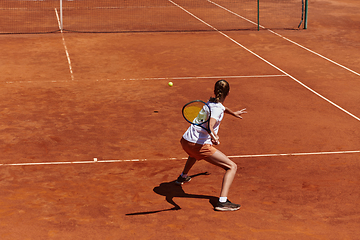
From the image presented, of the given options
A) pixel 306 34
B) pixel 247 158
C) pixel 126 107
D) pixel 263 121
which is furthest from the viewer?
pixel 306 34

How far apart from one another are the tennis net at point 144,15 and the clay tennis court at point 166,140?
3394mm

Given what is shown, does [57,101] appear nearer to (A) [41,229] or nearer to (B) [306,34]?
(A) [41,229]

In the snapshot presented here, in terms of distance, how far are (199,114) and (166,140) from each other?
10.3ft

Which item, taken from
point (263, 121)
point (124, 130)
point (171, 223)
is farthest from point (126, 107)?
point (171, 223)

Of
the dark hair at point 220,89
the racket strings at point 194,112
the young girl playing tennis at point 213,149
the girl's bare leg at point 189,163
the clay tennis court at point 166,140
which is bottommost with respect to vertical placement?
the clay tennis court at point 166,140

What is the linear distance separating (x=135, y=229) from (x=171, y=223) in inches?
19.6

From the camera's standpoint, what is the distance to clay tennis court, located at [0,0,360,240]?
6.68 metres

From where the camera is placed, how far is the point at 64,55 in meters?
17.0

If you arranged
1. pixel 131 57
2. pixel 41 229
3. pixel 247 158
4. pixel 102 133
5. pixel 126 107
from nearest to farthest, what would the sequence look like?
pixel 41 229
pixel 247 158
pixel 102 133
pixel 126 107
pixel 131 57

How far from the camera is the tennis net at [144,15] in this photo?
878 inches

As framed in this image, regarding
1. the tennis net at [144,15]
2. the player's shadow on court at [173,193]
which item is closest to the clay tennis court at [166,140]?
the player's shadow on court at [173,193]

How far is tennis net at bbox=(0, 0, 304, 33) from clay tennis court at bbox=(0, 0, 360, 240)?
11.1ft

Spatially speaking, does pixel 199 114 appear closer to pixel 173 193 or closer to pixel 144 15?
pixel 173 193

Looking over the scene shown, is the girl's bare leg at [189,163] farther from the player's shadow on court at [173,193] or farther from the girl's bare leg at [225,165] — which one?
the girl's bare leg at [225,165]
